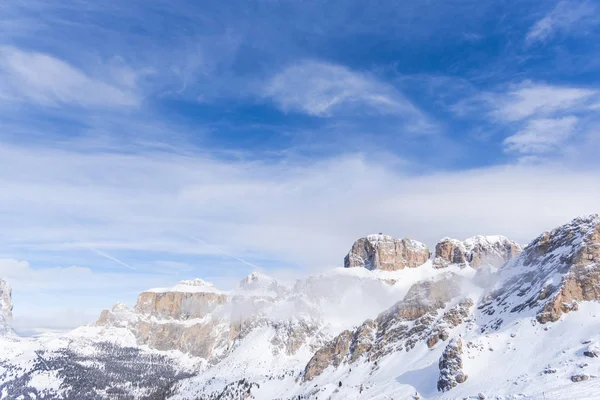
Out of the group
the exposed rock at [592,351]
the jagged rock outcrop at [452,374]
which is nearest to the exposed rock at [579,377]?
the exposed rock at [592,351]

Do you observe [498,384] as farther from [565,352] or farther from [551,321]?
[551,321]

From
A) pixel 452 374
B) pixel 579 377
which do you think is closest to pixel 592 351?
pixel 579 377

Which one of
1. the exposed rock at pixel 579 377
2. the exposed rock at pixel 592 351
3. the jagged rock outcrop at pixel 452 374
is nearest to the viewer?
the exposed rock at pixel 579 377

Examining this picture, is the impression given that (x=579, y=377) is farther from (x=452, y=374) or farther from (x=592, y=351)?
(x=452, y=374)

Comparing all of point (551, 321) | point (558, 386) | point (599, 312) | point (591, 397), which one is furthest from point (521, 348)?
point (591, 397)

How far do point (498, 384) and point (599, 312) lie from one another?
56.8 metres

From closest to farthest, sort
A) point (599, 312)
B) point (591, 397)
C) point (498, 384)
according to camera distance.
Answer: point (591, 397)
point (498, 384)
point (599, 312)

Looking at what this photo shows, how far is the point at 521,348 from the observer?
636 ft

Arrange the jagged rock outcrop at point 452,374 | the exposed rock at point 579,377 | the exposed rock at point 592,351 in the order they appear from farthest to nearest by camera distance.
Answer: the jagged rock outcrop at point 452,374
the exposed rock at point 592,351
the exposed rock at point 579,377

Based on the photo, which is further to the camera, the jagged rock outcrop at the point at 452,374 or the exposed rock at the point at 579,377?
the jagged rock outcrop at the point at 452,374

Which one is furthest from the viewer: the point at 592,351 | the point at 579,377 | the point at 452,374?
the point at 452,374

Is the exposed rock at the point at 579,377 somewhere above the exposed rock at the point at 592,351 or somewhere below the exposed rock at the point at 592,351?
below

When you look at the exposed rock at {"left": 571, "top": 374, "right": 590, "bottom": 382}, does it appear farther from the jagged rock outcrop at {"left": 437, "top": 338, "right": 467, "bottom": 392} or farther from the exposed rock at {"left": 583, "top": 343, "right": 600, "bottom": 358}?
the jagged rock outcrop at {"left": 437, "top": 338, "right": 467, "bottom": 392}

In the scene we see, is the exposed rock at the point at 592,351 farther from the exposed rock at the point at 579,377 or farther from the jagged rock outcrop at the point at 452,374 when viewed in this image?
the jagged rock outcrop at the point at 452,374
